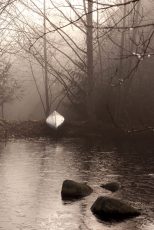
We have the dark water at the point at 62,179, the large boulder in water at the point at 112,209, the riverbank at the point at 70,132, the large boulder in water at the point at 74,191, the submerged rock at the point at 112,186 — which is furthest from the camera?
the riverbank at the point at 70,132

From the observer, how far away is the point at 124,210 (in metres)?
10.4

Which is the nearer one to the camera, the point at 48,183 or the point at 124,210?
the point at 124,210

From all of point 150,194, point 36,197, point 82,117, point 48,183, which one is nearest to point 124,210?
point 150,194

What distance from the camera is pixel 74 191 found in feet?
40.3

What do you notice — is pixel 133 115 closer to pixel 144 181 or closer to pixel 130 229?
pixel 144 181

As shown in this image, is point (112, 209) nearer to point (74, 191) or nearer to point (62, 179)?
point (74, 191)

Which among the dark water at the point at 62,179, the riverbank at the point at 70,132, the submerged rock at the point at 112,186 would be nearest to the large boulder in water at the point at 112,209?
the dark water at the point at 62,179

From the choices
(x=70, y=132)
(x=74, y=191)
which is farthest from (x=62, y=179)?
(x=70, y=132)

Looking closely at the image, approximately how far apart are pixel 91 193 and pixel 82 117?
16420mm

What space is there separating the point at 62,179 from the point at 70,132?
11.6 m

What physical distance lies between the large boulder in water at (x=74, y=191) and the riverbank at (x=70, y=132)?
11.2m

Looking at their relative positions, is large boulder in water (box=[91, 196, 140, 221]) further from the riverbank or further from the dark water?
the riverbank

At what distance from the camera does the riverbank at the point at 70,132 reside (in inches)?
964

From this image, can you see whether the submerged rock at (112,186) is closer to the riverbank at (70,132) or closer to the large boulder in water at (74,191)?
the large boulder in water at (74,191)
